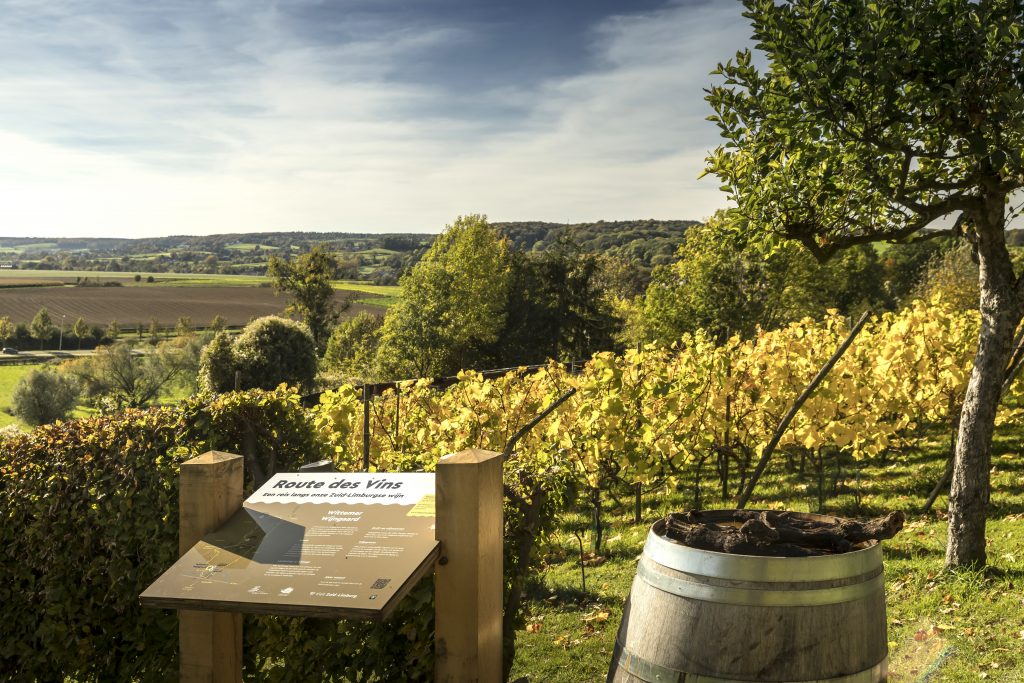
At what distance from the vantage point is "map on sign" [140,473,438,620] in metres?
2.56

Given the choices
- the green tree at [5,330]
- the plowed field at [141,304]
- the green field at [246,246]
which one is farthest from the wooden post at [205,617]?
the green field at [246,246]

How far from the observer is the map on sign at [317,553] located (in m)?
2.56

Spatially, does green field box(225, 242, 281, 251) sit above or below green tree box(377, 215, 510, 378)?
above

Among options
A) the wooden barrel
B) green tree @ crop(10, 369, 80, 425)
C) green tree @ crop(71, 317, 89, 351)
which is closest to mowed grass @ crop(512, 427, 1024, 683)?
the wooden barrel

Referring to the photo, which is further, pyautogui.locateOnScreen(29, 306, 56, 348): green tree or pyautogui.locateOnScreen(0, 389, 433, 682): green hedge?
pyautogui.locateOnScreen(29, 306, 56, 348): green tree

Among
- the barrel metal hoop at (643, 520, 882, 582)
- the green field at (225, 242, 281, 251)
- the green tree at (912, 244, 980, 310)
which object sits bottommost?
the barrel metal hoop at (643, 520, 882, 582)

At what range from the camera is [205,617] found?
305cm

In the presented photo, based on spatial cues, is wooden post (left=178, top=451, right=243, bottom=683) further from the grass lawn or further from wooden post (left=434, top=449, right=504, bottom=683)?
the grass lawn

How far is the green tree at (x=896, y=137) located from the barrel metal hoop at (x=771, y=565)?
3.35 meters

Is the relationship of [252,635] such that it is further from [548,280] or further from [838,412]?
[548,280]

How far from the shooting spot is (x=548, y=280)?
41406 millimetres

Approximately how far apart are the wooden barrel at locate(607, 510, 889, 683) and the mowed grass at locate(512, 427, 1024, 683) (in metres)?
0.10

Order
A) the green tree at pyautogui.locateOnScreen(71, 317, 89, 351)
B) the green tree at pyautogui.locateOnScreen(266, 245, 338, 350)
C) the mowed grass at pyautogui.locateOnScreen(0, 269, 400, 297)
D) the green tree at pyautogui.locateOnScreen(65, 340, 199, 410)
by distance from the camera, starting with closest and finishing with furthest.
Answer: the green tree at pyautogui.locateOnScreen(65, 340, 199, 410), the green tree at pyautogui.locateOnScreen(266, 245, 338, 350), the green tree at pyautogui.locateOnScreen(71, 317, 89, 351), the mowed grass at pyautogui.locateOnScreen(0, 269, 400, 297)

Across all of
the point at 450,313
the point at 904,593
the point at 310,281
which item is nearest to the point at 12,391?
the point at 310,281
